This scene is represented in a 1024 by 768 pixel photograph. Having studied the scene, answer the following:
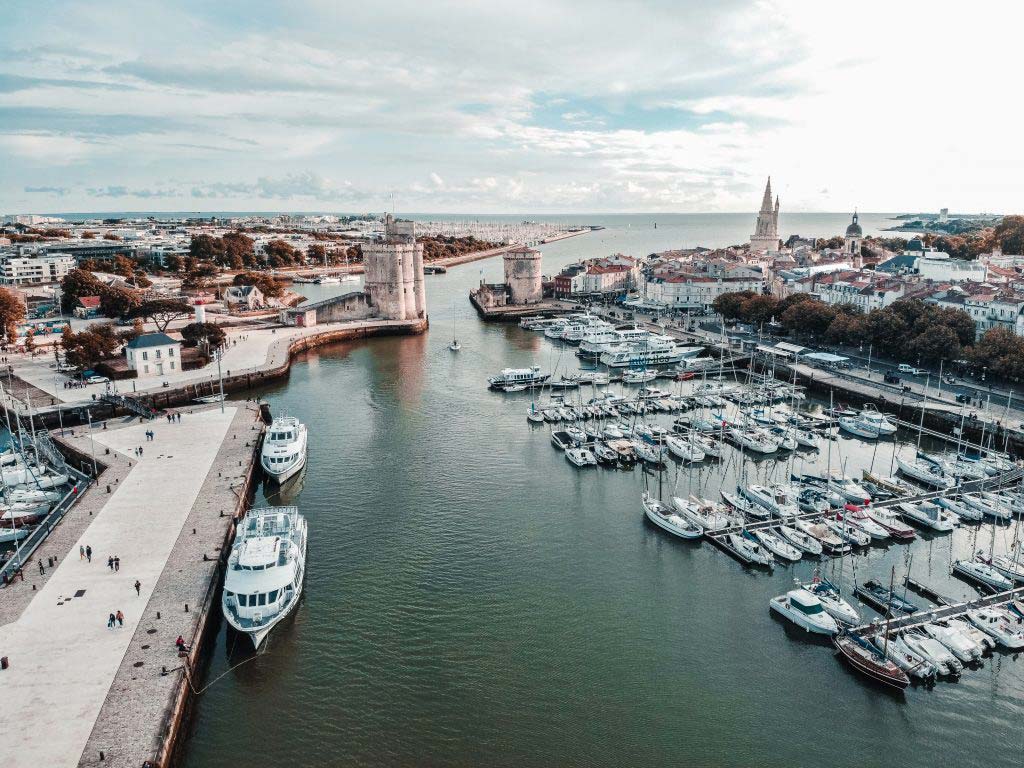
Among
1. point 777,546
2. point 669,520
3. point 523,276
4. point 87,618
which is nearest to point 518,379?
point 669,520

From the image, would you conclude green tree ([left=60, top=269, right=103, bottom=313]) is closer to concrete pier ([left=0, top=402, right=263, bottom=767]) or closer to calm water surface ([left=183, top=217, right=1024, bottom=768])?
concrete pier ([left=0, top=402, right=263, bottom=767])

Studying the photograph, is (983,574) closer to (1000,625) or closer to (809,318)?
(1000,625)

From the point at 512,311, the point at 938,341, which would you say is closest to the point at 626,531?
the point at 938,341

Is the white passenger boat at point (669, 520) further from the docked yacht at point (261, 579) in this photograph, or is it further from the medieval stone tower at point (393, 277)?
the medieval stone tower at point (393, 277)

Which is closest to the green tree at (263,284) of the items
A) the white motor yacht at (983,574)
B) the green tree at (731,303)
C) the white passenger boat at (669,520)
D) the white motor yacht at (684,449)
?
the green tree at (731,303)

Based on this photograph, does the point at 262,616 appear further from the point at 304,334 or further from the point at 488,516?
the point at 304,334
